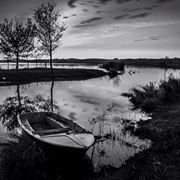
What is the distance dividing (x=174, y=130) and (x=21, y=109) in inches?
441

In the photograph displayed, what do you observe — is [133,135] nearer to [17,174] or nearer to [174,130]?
[174,130]

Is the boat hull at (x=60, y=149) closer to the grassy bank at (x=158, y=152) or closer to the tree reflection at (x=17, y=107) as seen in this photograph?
the grassy bank at (x=158, y=152)

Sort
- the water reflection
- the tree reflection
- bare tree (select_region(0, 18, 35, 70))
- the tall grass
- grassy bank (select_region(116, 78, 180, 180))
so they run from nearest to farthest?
grassy bank (select_region(116, 78, 180, 180)) < the water reflection < the tree reflection < the tall grass < bare tree (select_region(0, 18, 35, 70))

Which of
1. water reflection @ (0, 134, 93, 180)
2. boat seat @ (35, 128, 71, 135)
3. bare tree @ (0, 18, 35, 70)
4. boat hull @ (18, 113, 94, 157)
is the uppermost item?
bare tree @ (0, 18, 35, 70)

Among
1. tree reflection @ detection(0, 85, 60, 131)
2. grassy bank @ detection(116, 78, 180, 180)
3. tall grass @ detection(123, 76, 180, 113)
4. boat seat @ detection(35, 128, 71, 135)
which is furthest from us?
tall grass @ detection(123, 76, 180, 113)

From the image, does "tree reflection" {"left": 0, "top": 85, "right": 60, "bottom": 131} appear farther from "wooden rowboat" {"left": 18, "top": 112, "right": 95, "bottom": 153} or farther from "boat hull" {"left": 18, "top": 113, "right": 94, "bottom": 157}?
"boat hull" {"left": 18, "top": 113, "right": 94, "bottom": 157}

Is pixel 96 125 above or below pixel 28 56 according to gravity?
below

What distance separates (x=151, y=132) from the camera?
388 inches

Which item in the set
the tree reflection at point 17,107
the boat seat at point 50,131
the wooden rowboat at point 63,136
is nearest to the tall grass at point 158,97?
the tree reflection at point 17,107

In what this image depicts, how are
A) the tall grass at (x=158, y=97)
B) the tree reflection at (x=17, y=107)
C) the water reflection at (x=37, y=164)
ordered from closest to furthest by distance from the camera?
1. the water reflection at (x=37, y=164)
2. the tree reflection at (x=17, y=107)
3. the tall grass at (x=158, y=97)

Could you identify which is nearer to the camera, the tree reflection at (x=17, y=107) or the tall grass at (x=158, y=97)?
the tree reflection at (x=17, y=107)

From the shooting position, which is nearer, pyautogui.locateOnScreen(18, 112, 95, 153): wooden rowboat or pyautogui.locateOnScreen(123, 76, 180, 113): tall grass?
pyautogui.locateOnScreen(18, 112, 95, 153): wooden rowboat

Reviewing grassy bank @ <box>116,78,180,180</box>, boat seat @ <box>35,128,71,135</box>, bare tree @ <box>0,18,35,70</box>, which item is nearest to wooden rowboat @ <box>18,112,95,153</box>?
boat seat @ <box>35,128,71,135</box>

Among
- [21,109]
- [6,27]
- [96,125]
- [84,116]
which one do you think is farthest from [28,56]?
[96,125]
